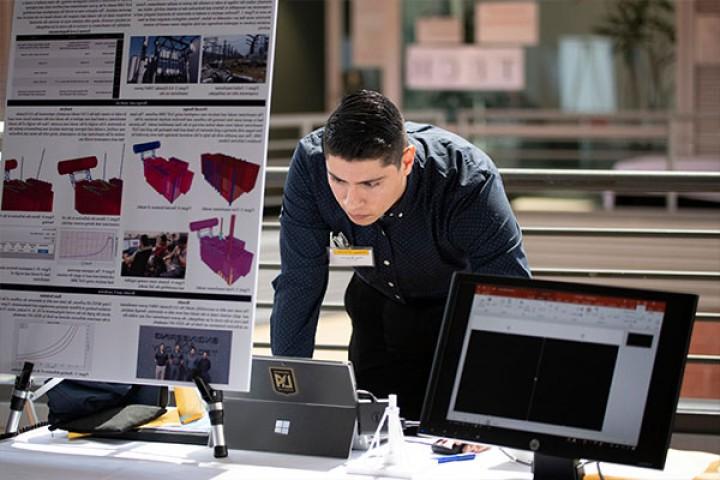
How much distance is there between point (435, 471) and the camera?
2285mm

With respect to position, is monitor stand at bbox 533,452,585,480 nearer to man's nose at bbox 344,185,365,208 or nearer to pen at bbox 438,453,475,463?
pen at bbox 438,453,475,463

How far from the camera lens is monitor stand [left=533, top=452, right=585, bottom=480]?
2137 millimetres

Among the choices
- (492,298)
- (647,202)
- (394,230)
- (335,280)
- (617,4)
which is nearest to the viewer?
(492,298)

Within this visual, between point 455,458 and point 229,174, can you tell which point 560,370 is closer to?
point 455,458

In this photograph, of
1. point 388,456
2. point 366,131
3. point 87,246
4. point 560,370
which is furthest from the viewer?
point 87,246

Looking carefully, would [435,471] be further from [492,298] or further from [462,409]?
[492,298]

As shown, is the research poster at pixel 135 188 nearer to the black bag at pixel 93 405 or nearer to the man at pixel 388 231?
the black bag at pixel 93 405

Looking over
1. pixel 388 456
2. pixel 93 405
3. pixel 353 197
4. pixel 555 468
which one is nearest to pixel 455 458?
pixel 388 456

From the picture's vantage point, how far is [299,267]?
2842 millimetres

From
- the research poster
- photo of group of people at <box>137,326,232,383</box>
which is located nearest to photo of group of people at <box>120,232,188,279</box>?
the research poster

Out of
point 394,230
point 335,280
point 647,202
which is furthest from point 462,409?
point 647,202

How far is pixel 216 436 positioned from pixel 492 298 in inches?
25.8

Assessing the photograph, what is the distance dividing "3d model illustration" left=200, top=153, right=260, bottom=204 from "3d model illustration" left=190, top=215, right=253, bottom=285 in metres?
0.06

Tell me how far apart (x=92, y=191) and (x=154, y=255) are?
0.21 meters
